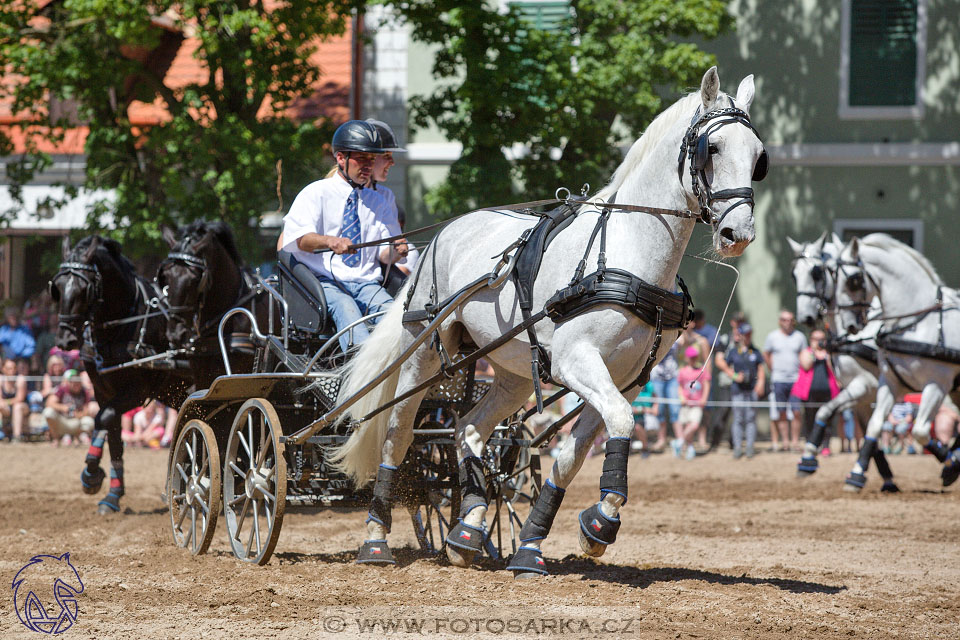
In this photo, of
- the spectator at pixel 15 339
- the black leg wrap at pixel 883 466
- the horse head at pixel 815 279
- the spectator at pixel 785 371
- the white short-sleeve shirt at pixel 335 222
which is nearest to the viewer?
the white short-sleeve shirt at pixel 335 222

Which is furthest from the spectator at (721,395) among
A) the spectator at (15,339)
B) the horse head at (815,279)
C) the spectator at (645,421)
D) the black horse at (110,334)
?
the spectator at (15,339)

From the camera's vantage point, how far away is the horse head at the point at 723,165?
4.77 m

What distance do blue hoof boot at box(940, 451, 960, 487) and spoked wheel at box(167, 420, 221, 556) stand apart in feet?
21.9

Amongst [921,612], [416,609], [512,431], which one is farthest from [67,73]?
[921,612]

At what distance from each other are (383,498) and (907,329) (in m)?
6.07

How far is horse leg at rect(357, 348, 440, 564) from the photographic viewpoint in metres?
6.14

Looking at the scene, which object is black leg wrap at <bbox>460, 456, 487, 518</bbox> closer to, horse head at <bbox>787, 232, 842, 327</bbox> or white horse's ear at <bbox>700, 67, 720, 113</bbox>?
white horse's ear at <bbox>700, 67, 720, 113</bbox>

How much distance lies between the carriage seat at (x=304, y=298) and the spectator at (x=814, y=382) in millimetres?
9704

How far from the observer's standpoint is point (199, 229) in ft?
28.3

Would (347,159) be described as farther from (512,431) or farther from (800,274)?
(800,274)

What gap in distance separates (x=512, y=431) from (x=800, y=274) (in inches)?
219

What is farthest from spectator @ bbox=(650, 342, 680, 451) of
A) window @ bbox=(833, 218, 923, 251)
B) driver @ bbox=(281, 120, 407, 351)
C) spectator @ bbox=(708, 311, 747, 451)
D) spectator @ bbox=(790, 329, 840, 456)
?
driver @ bbox=(281, 120, 407, 351)

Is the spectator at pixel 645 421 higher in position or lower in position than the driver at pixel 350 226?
lower

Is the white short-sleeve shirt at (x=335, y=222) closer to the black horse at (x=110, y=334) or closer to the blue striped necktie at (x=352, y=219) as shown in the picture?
the blue striped necktie at (x=352, y=219)
